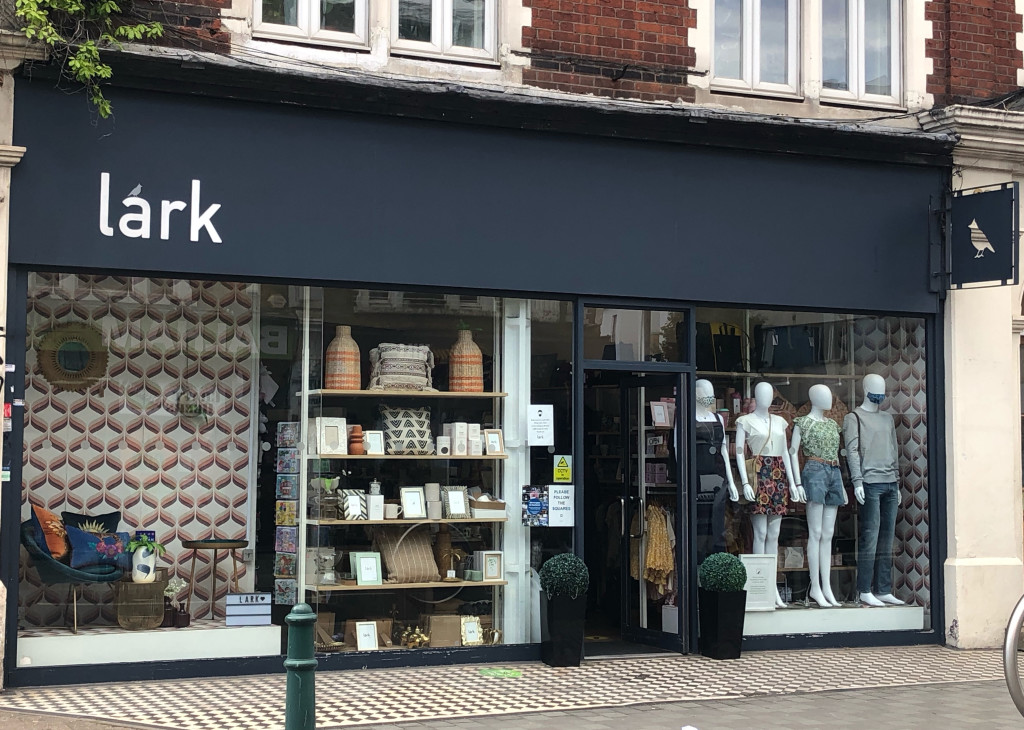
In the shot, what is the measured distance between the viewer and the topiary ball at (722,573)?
10352 millimetres

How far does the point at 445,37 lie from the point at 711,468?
4.45 meters

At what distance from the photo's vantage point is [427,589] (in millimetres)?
10086

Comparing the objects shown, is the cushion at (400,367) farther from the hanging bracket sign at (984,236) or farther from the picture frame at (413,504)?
the hanging bracket sign at (984,236)

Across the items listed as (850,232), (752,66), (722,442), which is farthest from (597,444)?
(752,66)

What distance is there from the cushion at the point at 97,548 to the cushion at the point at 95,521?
4 cm

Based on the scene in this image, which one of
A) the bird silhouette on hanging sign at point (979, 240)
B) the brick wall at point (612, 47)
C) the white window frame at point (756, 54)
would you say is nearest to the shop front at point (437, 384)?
the bird silhouette on hanging sign at point (979, 240)

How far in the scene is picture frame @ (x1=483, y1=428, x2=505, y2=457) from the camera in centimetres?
1038

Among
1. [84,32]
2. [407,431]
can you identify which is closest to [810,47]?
[407,431]

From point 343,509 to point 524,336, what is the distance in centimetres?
212

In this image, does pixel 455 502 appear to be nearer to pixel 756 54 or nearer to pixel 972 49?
pixel 756 54

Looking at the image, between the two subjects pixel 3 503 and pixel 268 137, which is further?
pixel 268 137

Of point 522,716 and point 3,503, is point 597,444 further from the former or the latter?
point 3,503

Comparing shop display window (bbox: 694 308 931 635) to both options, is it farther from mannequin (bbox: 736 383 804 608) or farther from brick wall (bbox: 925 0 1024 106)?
brick wall (bbox: 925 0 1024 106)

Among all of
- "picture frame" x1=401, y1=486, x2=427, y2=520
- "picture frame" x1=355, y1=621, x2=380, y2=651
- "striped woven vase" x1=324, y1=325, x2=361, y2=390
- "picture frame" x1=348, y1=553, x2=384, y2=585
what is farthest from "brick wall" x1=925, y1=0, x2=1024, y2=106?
"picture frame" x1=355, y1=621, x2=380, y2=651
